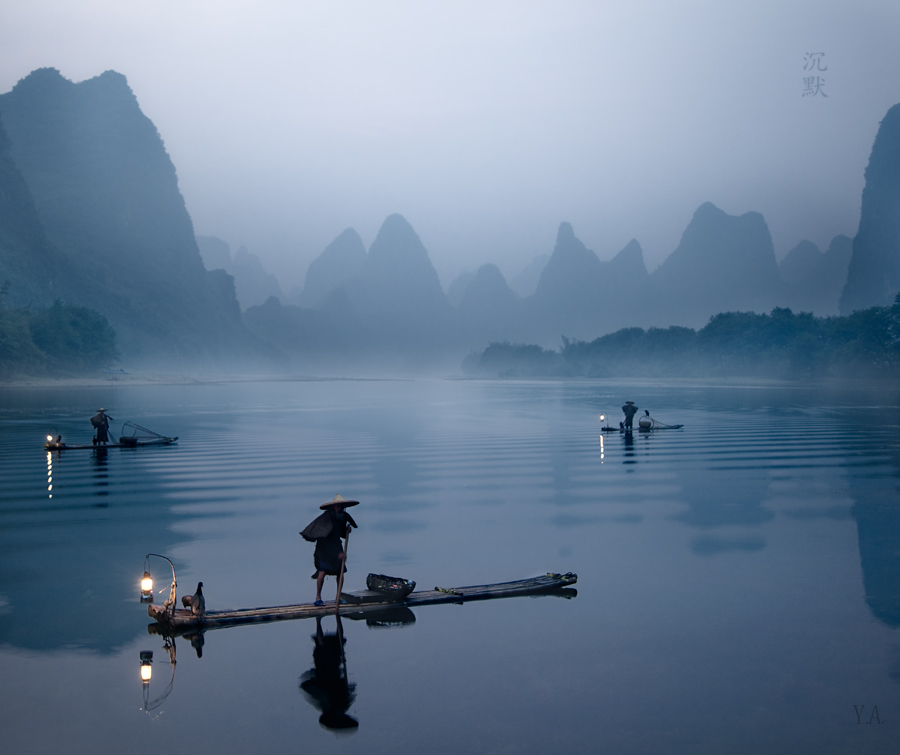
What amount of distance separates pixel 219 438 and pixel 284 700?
110 ft

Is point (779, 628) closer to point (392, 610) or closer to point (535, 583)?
point (535, 583)

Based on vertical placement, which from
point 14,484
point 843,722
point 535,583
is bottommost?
point 843,722

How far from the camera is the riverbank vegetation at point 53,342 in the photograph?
11238cm

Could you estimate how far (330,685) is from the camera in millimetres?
9523

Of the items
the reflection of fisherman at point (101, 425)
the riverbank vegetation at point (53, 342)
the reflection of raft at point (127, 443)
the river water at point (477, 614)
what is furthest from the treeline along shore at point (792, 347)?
the riverbank vegetation at point (53, 342)

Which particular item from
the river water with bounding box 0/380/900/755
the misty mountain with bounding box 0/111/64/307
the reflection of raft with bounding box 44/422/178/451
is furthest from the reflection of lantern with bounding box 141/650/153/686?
the misty mountain with bounding box 0/111/64/307

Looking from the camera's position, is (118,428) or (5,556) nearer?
(5,556)

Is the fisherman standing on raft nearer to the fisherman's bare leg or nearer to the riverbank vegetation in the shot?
the fisherman's bare leg

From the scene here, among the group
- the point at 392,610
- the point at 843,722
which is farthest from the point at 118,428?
the point at 843,722

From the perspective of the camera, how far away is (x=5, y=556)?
15.9 meters

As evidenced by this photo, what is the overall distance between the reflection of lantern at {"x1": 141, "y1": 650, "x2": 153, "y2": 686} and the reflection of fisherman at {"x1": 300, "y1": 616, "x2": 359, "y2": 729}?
194 cm

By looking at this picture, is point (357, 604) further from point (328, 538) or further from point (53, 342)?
point (53, 342)

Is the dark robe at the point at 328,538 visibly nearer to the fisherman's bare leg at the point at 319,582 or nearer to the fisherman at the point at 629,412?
the fisherman's bare leg at the point at 319,582

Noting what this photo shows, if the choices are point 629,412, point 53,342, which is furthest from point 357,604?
point 53,342
